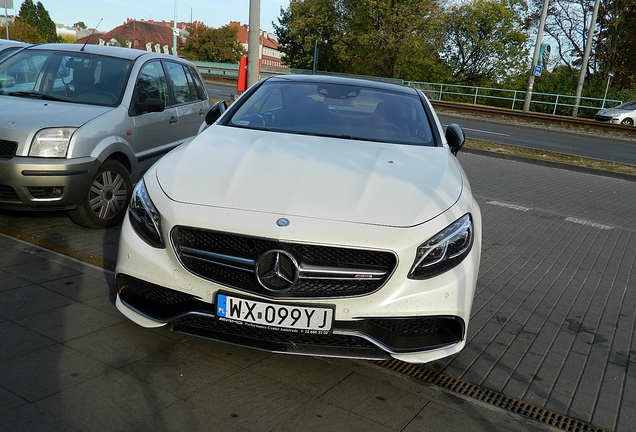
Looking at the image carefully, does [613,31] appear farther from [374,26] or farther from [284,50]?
[284,50]

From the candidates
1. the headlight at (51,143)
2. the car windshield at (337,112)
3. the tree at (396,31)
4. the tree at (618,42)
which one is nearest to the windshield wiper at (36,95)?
the headlight at (51,143)

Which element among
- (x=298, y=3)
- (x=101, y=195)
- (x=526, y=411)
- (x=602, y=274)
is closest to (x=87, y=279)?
(x=101, y=195)

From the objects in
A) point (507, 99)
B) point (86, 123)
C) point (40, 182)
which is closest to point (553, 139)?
point (507, 99)

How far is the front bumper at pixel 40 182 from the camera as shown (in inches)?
195

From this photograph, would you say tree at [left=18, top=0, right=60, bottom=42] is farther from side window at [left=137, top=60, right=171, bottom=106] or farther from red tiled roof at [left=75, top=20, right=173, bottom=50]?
side window at [left=137, top=60, right=171, bottom=106]

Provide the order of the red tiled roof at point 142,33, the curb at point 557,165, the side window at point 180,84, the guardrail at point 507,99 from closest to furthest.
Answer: the side window at point 180,84, the curb at point 557,165, the guardrail at point 507,99, the red tiled roof at point 142,33

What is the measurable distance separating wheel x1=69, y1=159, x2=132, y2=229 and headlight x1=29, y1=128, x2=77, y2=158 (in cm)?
41

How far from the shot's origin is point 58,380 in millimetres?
3014

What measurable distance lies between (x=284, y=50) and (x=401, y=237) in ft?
201

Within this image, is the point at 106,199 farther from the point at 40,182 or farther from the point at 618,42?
the point at 618,42

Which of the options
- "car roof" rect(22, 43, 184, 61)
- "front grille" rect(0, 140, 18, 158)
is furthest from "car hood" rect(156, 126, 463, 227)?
"car roof" rect(22, 43, 184, 61)

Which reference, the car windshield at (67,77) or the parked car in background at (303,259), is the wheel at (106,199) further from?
the parked car in background at (303,259)

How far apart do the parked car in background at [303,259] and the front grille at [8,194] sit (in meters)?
2.18

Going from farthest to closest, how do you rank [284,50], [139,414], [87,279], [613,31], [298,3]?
[284,50], [298,3], [613,31], [87,279], [139,414]
